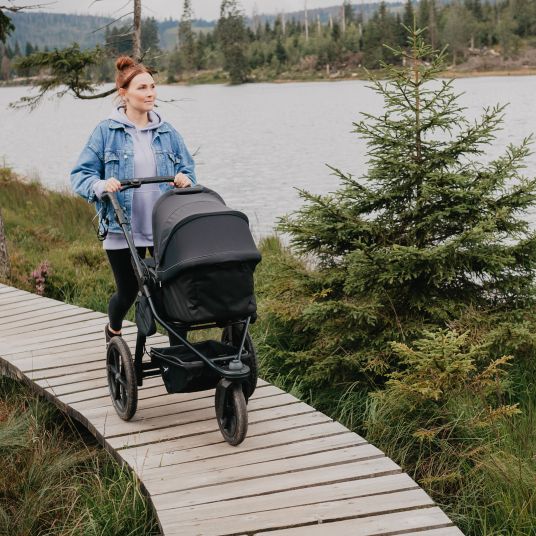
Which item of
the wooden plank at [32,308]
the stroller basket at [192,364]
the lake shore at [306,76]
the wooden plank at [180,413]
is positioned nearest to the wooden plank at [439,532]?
the stroller basket at [192,364]

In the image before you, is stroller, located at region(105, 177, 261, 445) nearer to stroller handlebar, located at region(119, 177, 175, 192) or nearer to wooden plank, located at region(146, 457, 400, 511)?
stroller handlebar, located at region(119, 177, 175, 192)

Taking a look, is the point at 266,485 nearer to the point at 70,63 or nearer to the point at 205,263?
the point at 205,263

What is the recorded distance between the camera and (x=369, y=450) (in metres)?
3.99

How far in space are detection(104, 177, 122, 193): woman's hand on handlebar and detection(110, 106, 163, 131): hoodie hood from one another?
0.45m

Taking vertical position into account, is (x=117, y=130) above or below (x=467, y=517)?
above

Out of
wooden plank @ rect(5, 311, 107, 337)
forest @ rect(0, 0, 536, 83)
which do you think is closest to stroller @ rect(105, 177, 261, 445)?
wooden plank @ rect(5, 311, 107, 337)

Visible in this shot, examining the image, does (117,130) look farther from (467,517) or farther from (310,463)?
(467,517)

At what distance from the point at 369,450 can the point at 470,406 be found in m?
0.87

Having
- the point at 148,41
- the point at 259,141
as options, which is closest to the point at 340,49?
the point at 148,41

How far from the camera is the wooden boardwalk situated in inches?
130

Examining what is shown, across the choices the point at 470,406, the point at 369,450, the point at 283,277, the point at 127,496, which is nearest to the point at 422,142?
the point at 283,277

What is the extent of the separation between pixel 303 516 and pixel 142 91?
7.90ft

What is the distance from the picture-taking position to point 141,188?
459 centimetres

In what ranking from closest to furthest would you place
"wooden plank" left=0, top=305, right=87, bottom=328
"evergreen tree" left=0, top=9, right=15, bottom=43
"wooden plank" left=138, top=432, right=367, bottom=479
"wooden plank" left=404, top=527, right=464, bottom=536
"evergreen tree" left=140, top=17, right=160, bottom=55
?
"wooden plank" left=404, top=527, right=464, bottom=536 → "wooden plank" left=138, top=432, right=367, bottom=479 → "wooden plank" left=0, top=305, right=87, bottom=328 → "evergreen tree" left=0, top=9, right=15, bottom=43 → "evergreen tree" left=140, top=17, right=160, bottom=55
